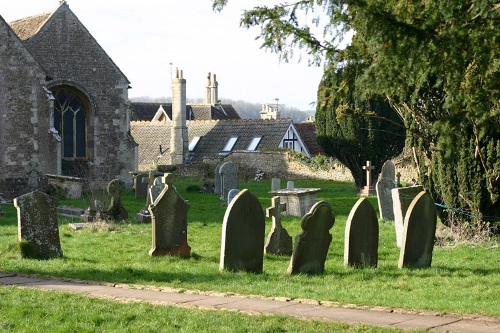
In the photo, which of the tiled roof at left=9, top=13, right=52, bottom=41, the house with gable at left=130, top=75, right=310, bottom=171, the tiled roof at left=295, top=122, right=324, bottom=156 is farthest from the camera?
the tiled roof at left=295, top=122, right=324, bottom=156

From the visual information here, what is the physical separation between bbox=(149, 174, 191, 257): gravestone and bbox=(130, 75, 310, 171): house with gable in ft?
116

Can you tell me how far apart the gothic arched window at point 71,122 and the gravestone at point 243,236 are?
80.9ft

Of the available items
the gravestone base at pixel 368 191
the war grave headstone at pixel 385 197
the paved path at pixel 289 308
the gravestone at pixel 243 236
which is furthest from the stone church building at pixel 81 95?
the paved path at pixel 289 308

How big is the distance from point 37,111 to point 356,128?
38.3 ft

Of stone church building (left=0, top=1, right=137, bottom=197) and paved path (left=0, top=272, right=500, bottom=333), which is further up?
stone church building (left=0, top=1, right=137, bottom=197)

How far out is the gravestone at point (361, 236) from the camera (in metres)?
14.3

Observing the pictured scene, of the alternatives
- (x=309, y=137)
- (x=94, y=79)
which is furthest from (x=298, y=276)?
(x=309, y=137)

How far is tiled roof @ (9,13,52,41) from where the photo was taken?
37.4m

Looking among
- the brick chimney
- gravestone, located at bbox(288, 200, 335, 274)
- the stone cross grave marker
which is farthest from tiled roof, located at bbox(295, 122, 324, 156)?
gravestone, located at bbox(288, 200, 335, 274)

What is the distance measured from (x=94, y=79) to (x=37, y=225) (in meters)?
22.7

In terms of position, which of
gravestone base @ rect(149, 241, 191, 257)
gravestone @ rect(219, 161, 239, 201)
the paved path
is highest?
gravestone @ rect(219, 161, 239, 201)

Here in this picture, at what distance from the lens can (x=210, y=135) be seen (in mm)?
55000

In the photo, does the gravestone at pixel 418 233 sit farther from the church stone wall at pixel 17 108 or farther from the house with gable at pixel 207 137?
the house with gable at pixel 207 137

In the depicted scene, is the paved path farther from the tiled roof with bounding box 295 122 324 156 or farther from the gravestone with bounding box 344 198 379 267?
the tiled roof with bounding box 295 122 324 156
